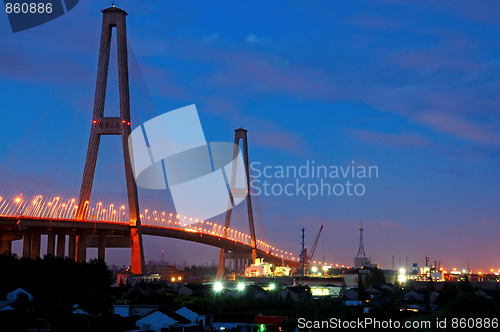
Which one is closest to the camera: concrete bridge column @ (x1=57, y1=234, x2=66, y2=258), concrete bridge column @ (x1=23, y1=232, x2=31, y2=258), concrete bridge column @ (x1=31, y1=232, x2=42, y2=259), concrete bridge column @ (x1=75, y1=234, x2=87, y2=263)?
concrete bridge column @ (x1=23, y1=232, x2=31, y2=258)

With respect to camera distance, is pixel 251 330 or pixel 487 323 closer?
pixel 487 323

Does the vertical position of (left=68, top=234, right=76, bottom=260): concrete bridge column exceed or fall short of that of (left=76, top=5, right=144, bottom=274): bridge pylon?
it falls short

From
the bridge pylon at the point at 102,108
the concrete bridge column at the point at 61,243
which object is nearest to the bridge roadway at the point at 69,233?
the concrete bridge column at the point at 61,243

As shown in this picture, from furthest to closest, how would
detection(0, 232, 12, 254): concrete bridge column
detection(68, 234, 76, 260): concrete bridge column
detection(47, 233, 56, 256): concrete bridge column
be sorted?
detection(68, 234, 76, 260): concrete bridge column < detection(47, 233, 56, 256): concrete bridge column < detection(0, 232, 12, 254): concrete bridge column

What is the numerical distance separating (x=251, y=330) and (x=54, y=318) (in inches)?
303

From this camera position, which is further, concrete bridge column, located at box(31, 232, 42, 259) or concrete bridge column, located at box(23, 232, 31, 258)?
concrete bridge column, located at box(31, 232, 42, 259)

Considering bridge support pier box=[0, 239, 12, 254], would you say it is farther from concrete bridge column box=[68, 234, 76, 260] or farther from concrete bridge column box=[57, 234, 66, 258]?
concrete bridge column box=[68, 234, 76, 260]

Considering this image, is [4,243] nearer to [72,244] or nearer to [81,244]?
[72,244]

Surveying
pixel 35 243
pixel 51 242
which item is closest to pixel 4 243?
pixel 35 243

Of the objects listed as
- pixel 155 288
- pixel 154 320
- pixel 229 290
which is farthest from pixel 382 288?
pixel 154 320

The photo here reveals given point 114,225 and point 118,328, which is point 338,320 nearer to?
point 118,328

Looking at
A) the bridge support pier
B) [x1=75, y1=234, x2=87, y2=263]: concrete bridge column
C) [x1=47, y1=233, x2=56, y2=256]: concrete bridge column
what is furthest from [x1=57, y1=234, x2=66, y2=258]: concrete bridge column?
the bridge support pier

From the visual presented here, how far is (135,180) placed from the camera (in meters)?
40.9

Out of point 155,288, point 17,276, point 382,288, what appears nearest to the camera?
point 17,276
